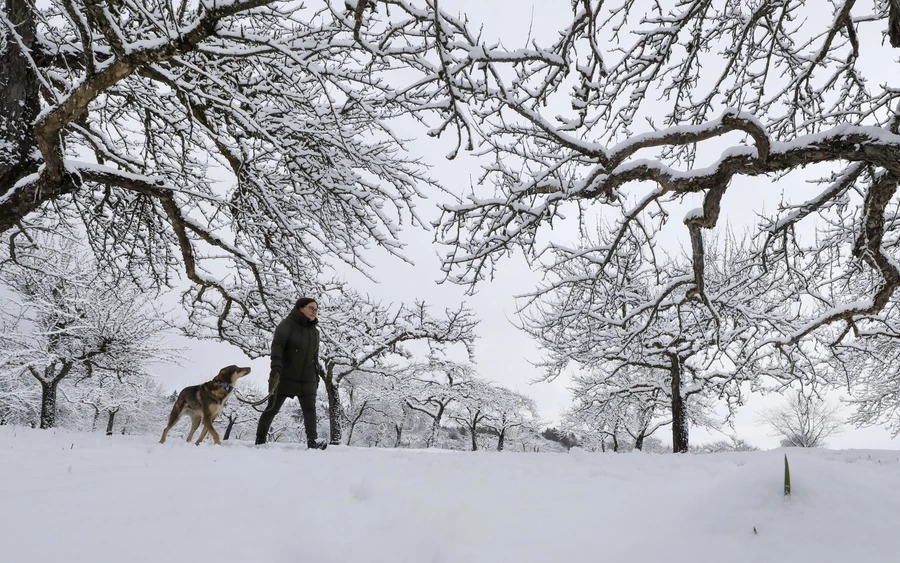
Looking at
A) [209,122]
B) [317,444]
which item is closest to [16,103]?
[209,122]

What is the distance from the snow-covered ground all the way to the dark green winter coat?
2866 mm

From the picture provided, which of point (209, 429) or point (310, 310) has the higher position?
point (310, 310)

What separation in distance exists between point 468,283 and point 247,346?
9836mm

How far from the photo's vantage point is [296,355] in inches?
225

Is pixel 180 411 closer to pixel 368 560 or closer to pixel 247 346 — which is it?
pixel 368 560

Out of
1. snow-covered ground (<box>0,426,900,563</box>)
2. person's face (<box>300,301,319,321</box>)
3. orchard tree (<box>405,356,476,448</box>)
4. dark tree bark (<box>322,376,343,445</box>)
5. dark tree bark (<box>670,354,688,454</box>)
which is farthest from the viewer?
A: orchard tree (<box>405,356,476,448</box>)

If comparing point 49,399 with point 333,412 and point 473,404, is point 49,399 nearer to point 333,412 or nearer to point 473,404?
point 333,412

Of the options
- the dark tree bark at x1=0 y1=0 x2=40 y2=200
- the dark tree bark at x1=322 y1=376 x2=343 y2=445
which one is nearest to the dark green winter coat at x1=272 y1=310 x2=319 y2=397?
the dark tree bark at x1=0 y1=0 x2=40 y2=200

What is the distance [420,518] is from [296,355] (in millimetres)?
4037

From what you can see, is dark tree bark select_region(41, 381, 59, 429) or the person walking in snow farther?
dark tree bark select_region(41, 381, 59, 429)

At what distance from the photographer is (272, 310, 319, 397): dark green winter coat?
5.61 meters

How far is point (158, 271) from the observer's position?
7.61 m

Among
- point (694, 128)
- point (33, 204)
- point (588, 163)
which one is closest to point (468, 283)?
point (588, 163)

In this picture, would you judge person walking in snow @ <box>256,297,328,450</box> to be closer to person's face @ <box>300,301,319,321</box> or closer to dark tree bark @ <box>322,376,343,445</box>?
person's face @ <box>300,301,319,321</box>
